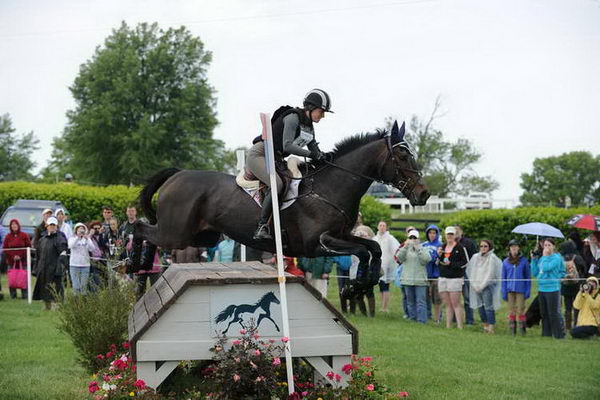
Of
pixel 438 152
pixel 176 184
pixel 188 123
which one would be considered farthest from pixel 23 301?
pixel 438 152

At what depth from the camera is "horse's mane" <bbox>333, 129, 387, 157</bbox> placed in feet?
25.8

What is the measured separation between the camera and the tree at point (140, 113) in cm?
4609

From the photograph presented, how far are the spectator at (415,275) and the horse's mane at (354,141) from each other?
20.1 feet

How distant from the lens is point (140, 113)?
47.0 meters


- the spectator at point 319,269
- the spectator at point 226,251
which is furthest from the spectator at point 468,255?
the spectator at point 226,251

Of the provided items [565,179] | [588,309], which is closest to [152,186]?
[588,309]

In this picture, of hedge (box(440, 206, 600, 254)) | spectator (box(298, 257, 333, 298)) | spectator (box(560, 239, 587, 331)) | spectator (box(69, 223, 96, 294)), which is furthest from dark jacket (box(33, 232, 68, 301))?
hedge (box(440, 206, 600, 254))

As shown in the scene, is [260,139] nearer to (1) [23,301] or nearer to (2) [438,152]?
(1) [23,301]

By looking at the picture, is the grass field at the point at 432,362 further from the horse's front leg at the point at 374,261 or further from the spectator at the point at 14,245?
the spectator at the point at 14,245

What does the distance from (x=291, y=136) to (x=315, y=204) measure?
28.3 inches

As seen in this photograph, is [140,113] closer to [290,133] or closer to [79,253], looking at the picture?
[79,253]

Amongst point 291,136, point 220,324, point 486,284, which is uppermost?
point 291,136

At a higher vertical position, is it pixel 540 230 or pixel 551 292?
pixel 540 230

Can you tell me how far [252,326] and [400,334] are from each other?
5.93m
